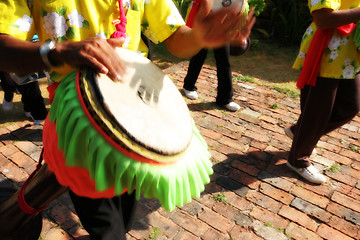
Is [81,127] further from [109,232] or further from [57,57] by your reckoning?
[109,232]

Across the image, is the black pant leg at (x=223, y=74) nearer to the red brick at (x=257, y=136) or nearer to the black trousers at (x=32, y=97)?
the red brick at (x=257, y=136)

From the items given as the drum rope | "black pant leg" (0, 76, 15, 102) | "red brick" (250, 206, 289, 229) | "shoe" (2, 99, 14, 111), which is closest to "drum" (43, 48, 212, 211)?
the drum rope

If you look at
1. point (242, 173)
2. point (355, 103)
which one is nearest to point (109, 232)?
point (242, 173)

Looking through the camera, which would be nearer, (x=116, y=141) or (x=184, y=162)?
(x=116, y=141)

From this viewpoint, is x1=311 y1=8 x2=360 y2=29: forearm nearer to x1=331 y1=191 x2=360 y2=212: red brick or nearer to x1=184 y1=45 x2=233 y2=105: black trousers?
x1=331 y1=191 x2=360 y2=212: red brick

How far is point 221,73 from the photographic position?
13.5 ft

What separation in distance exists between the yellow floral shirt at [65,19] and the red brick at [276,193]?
186cm

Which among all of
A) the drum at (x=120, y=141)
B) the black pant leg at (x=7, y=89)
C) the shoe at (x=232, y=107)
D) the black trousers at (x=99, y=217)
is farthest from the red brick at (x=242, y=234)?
the black pant leg at (x=7, y=89)

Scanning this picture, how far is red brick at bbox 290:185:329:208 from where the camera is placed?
2746 millimetres

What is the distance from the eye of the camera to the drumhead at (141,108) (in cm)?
118

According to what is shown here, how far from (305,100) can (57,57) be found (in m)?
2.24

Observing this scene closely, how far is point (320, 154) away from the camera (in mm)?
3410

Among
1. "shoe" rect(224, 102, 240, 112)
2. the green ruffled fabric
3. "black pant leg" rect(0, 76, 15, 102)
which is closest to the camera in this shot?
the green ruffled fabric

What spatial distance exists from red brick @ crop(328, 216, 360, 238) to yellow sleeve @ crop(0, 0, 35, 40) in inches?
98.8
